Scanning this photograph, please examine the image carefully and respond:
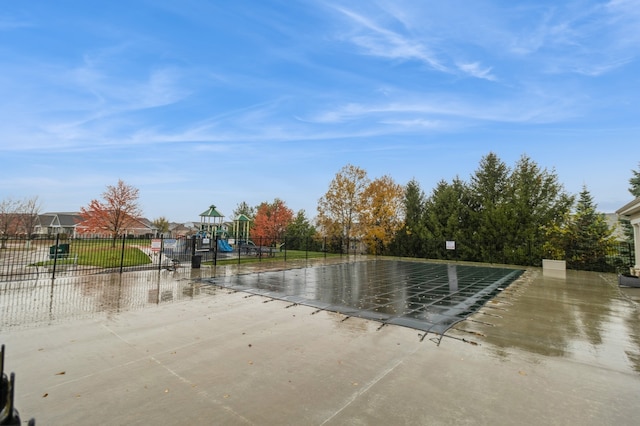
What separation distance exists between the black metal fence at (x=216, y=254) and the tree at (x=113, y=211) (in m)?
4.65

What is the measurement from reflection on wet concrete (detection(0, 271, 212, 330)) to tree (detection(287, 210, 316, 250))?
70.9 ft

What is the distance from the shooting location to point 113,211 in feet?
93.7

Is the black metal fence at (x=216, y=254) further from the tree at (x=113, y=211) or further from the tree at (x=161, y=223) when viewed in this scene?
the tree at (x=161, y=223)

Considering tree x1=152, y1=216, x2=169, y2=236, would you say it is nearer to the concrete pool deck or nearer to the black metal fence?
the black metal fence

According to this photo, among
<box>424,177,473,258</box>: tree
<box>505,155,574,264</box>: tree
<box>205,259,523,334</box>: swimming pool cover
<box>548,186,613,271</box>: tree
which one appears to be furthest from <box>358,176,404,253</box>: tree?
<box>205,259,523,334</box>: swimming pool cover

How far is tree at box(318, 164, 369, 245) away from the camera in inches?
1104

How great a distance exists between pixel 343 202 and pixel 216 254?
15.6 metres

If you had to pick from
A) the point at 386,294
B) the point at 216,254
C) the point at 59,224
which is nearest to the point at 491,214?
the point at 386,294

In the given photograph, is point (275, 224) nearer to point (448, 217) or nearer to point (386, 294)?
point (448, 217)

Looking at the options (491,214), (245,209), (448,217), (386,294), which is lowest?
(386,294)

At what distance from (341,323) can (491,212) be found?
20.6 m

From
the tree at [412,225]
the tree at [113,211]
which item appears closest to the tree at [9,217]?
the tree at [113,211]

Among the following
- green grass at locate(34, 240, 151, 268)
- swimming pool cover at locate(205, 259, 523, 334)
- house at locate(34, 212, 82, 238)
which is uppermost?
house at locate(34, 212, 82, 238)

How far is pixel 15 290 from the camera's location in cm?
816
